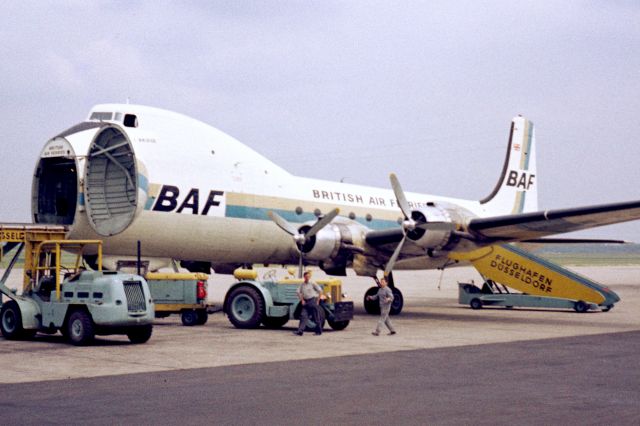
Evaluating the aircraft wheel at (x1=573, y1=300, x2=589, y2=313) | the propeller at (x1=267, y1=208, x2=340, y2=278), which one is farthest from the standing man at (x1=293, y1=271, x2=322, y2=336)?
the aircraft wheel at (x1=573, y1=300, x2=589, y2=313)

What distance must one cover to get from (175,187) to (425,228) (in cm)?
719

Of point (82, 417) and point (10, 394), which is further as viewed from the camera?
point (10, 394)

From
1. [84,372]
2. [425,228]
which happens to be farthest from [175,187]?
[84,372]

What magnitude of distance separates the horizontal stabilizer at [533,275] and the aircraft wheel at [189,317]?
873cm

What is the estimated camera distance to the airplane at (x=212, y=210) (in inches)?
872

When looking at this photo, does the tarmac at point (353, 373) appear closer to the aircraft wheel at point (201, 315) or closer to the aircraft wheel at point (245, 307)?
the aircraft wheel at point (245, 307)

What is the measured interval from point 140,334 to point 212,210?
7.18 meters

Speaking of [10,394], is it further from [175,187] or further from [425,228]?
[425,228]

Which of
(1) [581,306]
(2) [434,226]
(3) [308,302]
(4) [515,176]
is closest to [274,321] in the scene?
(3) [308,302]

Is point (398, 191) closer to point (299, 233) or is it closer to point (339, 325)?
point (299, 233)

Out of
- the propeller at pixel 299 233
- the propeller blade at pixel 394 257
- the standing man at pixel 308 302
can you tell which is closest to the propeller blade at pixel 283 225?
the propeller at pixel 299 233

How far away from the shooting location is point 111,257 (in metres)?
23.1

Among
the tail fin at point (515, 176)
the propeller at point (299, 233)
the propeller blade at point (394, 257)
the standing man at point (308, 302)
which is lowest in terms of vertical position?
the standing man at point (308, 302)

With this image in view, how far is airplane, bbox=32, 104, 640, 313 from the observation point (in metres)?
22.2
